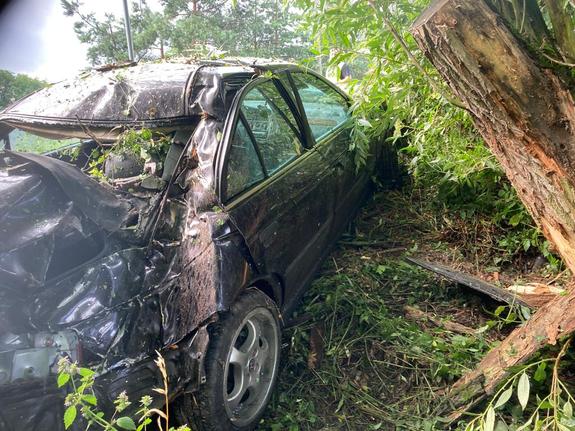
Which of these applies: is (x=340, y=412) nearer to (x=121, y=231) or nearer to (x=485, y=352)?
(x=485, y=352)

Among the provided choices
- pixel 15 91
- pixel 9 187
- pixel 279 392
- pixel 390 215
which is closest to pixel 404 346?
pixel 279 392

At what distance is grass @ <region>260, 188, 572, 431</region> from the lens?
234cm

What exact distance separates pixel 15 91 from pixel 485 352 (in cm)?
936

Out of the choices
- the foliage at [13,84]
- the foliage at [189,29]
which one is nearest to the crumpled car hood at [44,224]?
the foliage at [13,84]

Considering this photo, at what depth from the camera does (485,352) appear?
97.8 inches

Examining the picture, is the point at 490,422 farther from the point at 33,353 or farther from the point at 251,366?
the point at 33,353

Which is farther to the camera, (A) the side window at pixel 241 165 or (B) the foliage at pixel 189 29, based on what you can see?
(B) the foliage at pixel 189 29

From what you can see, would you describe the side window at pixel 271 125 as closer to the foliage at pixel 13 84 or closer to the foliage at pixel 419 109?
the foliage at pixel 419 109

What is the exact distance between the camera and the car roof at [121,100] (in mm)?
2400

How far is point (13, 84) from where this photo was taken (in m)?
8.51

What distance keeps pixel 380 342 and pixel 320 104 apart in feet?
6.00

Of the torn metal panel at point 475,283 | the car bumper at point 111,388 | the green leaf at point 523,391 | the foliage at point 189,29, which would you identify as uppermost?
the foliage at point 189,29

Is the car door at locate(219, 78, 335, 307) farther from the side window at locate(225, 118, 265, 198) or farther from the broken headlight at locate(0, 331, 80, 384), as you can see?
the broken headlight at locate(0, 331, 80, 384)

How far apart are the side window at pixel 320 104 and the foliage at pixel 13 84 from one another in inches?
250
